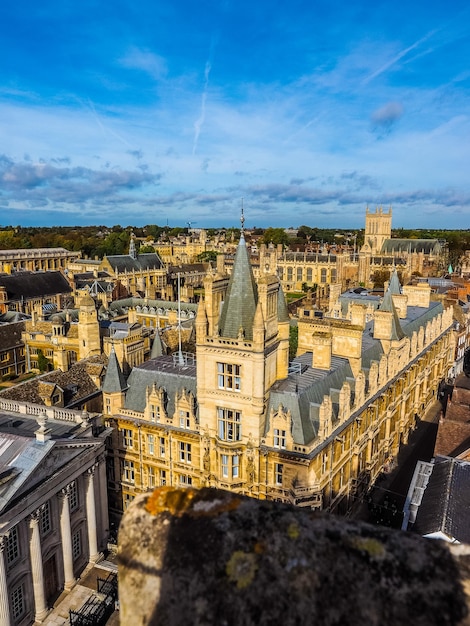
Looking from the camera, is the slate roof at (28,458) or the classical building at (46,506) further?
the classical building at (46,506)

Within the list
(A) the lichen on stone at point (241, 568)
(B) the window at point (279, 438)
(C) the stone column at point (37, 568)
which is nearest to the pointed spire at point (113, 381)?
(C) the stone column at point (37, 568)

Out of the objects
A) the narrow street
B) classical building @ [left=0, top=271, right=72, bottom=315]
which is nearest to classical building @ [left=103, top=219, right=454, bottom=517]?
the narrow street

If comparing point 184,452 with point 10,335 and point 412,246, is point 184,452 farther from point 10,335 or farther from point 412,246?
point 412,246

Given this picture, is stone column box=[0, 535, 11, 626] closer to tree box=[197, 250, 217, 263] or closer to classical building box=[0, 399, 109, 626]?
classical building box=[0, 399, 109, 626]

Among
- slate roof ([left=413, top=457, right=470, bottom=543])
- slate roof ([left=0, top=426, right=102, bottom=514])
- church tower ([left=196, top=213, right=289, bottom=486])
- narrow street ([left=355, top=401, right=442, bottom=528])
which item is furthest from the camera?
narrow street ([left=355, top=401, right=442, bottom=528])

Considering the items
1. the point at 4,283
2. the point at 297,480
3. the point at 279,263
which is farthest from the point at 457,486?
the point at 279,263

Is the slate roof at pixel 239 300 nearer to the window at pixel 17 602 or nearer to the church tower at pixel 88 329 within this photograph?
the window at pixel 17 602
